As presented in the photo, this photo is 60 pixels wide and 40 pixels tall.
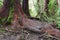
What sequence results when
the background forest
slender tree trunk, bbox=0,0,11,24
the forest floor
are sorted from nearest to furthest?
1. the forest floor
2. the background forest
3. slender tree trunk, bbox=0,0,11,24

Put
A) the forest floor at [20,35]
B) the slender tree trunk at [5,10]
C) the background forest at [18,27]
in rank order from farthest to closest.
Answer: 1. the slender tree trunk at [5,10]
2. the background forest at [18,27]
3. the forest floor at [20,35]

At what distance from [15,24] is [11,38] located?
0.73 m

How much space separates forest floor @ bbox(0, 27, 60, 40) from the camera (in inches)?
243

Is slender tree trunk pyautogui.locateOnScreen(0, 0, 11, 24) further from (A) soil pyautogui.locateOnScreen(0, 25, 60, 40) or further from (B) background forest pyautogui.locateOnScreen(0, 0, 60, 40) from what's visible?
(A) soil pyautogui.locateOnScreen(0, 25, 60, 40)

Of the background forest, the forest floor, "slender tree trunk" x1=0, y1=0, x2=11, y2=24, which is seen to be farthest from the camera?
"slender tree trunk" x1=0, y1=0, x2=11, y2=24

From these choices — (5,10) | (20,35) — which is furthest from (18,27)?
(5,10)

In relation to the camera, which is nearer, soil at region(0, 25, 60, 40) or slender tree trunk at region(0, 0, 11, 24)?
soil at region(0, 25, 60, 40)

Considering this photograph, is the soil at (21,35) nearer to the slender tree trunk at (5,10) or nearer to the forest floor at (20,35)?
the forest floor at (20,35)

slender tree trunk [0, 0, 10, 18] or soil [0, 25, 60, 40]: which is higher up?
slender tree trunk [0, 0, 10, 18]

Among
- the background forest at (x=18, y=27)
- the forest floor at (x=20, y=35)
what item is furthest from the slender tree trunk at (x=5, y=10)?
the forest floor at (x=20, y=35)

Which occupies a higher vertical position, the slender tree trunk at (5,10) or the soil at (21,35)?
the slender tree trunk at (5,10)

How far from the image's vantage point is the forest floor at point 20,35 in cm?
616

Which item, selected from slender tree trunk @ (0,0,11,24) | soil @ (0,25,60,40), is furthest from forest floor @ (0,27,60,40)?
slender tree trunk @ (0,0,11,24)

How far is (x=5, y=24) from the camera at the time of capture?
6.90 metres
